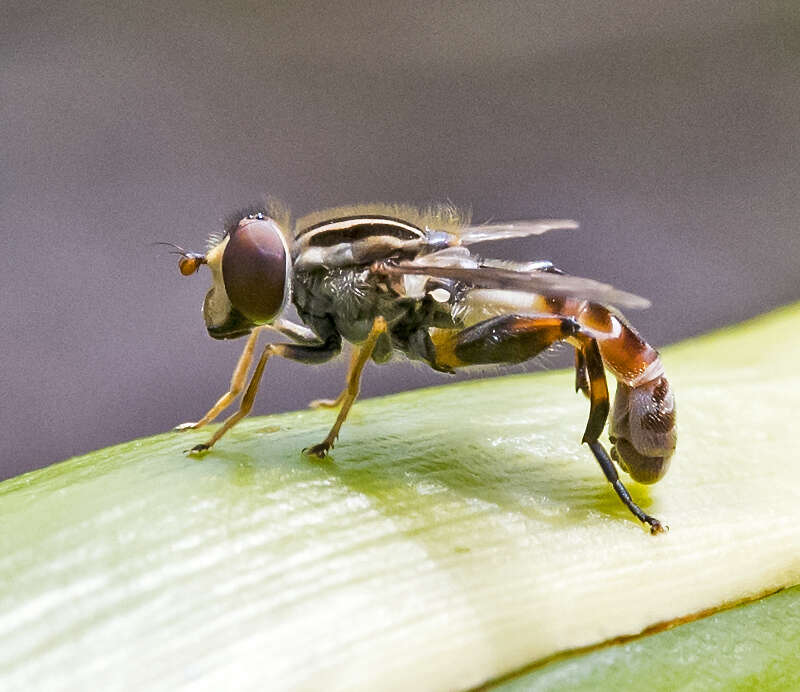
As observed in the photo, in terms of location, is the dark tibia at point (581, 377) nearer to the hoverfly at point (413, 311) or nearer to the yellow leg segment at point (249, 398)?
the hoverfly at point (413, 311)

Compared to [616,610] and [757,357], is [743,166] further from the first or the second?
[616,610]

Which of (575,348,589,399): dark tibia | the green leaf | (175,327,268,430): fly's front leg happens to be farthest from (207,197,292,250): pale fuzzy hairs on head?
(575,348,589,399): dark tibia

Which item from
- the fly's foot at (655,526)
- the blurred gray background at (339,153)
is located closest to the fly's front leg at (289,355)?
the fly's foot at (655,526)

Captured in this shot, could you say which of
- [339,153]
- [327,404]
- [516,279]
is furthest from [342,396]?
[339,153]

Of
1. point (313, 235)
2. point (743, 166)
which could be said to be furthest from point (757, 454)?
point (743, 166)

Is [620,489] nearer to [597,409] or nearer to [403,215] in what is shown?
[597,409]
